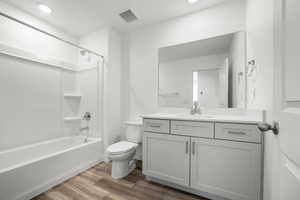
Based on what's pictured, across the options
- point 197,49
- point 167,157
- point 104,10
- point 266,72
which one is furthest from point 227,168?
point 104,10

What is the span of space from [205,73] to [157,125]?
1.06 m

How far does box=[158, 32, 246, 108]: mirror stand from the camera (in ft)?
5.49

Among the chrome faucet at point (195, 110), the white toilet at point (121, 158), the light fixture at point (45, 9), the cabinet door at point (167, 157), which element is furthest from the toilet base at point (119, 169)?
the light fixture at point (45, 9)

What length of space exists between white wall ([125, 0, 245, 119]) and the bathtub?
103 cm

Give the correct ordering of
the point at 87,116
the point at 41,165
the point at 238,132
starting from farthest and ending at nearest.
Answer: the point at 87,116, the point at 41,165, the point at 238,132

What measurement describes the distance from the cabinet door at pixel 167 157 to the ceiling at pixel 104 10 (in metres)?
1.86

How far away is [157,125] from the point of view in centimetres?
165

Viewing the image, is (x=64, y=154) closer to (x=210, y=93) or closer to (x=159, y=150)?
(x=159, y=150)

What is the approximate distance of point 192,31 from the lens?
6.42 ft

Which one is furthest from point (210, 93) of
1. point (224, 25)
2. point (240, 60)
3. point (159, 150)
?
point (159, 150)

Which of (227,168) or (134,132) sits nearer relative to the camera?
(227,168)

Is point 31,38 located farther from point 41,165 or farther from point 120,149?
point 120,149

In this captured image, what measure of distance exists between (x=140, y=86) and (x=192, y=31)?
125cm

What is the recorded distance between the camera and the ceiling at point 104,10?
1.79 m
